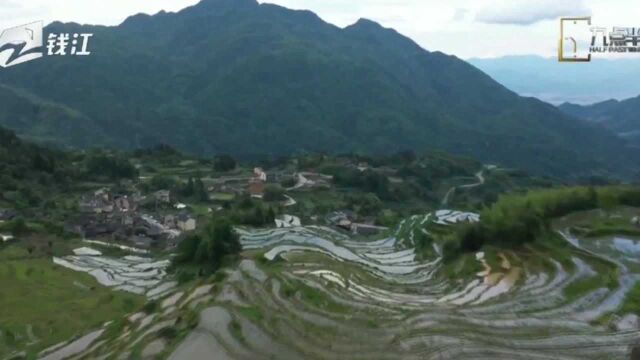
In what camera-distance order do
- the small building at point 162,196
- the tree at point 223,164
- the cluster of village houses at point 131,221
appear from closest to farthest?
the cluster of village houses at point 131,221
the small building at point 162,196
the tree at point 223,164

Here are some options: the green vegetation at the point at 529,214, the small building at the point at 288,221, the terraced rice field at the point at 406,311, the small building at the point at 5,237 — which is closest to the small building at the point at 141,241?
the small building at the point at 5,237

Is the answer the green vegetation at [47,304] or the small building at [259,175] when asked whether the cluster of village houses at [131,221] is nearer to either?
the green vegetation at [47,304]

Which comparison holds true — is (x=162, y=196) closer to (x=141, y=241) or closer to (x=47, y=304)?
(x=141, y=241)

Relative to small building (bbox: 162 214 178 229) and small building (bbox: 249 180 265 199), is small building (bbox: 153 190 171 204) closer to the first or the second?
small building (bbox: 162 214 178 229)

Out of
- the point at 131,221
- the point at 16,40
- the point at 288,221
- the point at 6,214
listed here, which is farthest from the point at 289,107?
the point at 288,221

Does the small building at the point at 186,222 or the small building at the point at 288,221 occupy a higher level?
the small building at the point at 288,221

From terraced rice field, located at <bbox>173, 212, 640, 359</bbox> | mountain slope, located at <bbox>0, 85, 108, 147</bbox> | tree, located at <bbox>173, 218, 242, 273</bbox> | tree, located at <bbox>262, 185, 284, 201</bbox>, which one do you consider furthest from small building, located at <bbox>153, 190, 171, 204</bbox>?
mountain slope, located at <bbox>0, 85, 108, 147</bbox>

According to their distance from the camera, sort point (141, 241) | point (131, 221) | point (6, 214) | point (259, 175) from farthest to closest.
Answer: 1. point (259, 175)
2. point (131, 221)
3. point (6, 214)
4. point (141, 241)
